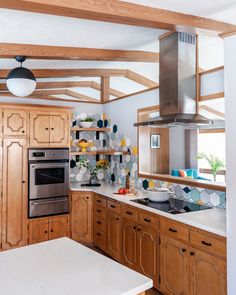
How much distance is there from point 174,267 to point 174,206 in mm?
673

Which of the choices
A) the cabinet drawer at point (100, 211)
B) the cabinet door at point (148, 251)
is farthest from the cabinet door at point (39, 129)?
the cabinet door at point (148, 251)

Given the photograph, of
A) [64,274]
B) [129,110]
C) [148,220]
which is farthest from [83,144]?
[64,274]

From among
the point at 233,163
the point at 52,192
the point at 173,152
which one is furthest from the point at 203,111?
the point at 233,163

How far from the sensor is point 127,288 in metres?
1.27

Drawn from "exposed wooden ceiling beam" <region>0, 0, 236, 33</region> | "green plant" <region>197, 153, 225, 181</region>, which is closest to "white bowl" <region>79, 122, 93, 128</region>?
"exposed wooden ceiling beam" <region>0, 0, 236, 33</region>

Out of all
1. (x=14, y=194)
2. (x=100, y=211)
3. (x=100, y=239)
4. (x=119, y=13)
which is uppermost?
(x=119, y=13)

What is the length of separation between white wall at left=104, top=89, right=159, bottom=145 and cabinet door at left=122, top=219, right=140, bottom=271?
4.77 ft

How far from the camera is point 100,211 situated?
4168 mm

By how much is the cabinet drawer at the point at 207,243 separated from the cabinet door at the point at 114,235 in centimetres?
135

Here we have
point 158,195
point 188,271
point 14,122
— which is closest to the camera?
point 188,271

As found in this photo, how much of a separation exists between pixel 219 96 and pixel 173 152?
2.16 metres

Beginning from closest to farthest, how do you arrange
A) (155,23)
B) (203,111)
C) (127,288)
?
1. (127,288)
2. (155,23)
3. (203,111)

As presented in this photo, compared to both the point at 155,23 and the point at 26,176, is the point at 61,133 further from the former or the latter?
the point at 155,23

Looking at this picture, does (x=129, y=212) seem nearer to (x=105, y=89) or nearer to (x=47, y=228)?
(x=47, y=228)
